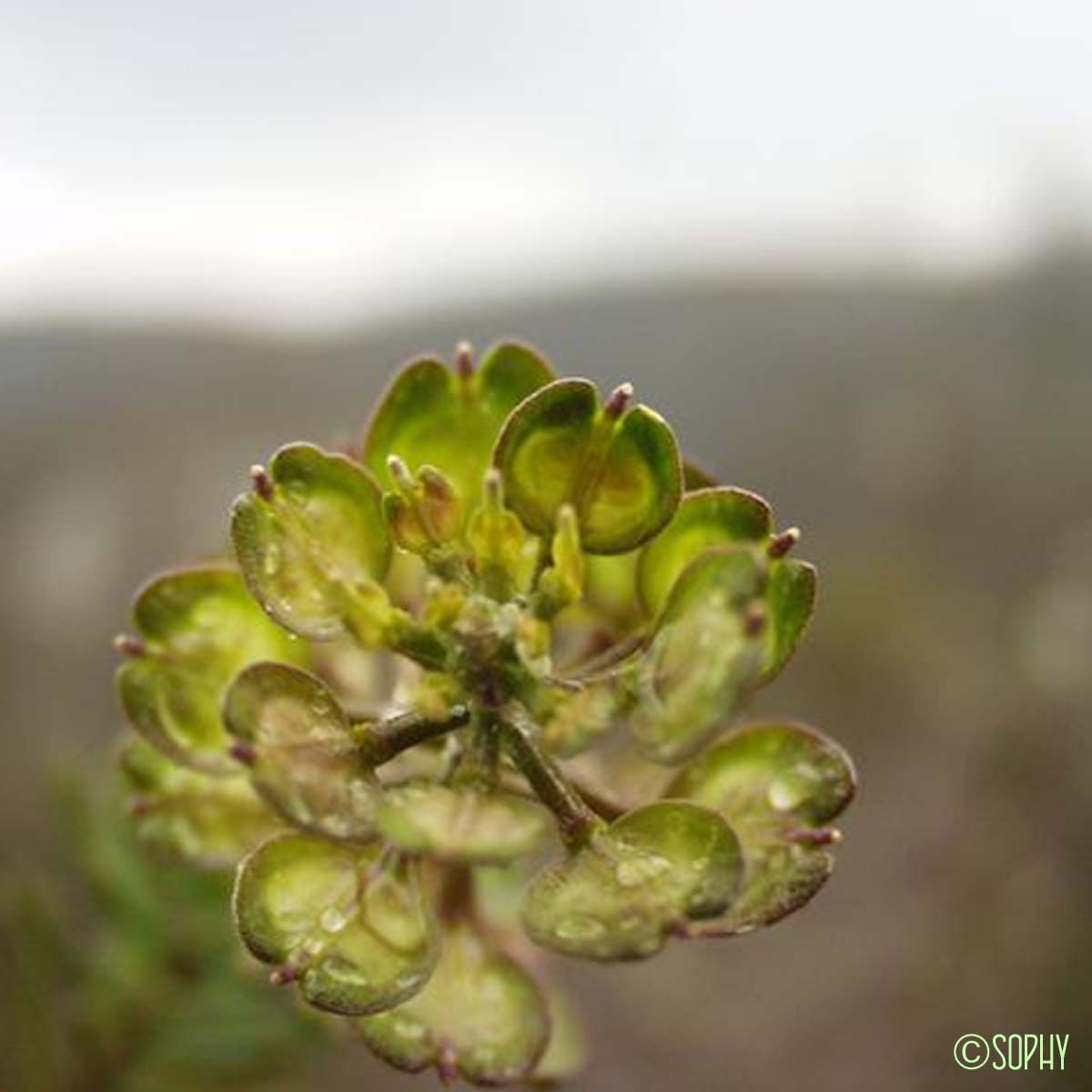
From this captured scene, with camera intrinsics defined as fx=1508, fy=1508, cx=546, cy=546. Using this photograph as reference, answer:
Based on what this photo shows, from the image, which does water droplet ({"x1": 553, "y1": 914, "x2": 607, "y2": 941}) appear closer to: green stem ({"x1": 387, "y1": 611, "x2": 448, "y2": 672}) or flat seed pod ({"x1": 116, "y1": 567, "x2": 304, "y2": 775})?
green stem ({"x1": 387, "y1": 611, "x2": 448, "y2": 672})

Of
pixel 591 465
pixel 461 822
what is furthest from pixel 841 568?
pixel 461 822

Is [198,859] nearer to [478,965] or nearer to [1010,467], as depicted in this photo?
[478,965]

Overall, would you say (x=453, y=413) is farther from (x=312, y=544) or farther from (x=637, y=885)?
(x=637, y=885)

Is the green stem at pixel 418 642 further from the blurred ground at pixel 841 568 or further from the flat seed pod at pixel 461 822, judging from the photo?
the blurred ground at pixel 841 568

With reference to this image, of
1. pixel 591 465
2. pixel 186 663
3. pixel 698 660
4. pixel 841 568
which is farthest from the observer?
pixel 841 568

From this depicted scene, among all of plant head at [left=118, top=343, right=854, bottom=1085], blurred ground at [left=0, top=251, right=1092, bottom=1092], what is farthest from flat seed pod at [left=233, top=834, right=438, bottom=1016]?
blurred ground at [left=0, top=251, right=1092, bottom=1092]
